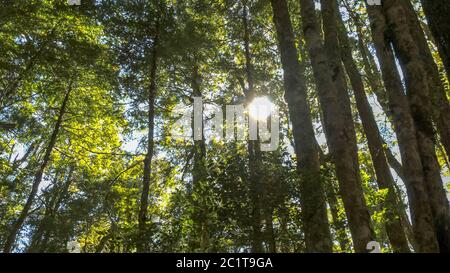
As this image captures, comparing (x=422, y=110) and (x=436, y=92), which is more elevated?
(x=436, y=92)

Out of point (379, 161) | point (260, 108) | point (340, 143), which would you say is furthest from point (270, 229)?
point (260, 108)

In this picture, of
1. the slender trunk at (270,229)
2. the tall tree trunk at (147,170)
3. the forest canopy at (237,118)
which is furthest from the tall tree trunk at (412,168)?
the tall tree trunk at (147,170)

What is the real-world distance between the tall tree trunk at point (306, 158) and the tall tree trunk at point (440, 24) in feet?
8.40

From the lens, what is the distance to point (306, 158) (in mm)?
7605

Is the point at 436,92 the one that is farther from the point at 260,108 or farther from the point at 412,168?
the point at 260,108

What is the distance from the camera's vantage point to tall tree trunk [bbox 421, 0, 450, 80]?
6.07m

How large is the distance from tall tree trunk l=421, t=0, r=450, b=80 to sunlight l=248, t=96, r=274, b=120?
11.5 m

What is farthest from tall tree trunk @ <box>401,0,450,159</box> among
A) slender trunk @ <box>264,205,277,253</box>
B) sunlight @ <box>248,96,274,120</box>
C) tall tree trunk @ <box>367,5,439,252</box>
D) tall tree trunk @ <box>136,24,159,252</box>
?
sunlight @ <box>248,96,274,120</box>

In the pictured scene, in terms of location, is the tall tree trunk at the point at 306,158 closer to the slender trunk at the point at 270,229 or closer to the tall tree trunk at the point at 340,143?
the tall tree trunk at the point at 340,143

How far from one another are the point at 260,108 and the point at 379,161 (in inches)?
332

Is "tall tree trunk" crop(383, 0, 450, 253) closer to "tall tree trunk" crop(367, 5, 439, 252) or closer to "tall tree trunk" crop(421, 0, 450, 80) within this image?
"tall tree trunk" crop(367, 5, 439, 252)

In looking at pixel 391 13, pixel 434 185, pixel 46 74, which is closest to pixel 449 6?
pixel 391 13

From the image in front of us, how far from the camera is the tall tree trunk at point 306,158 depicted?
7043 mm
